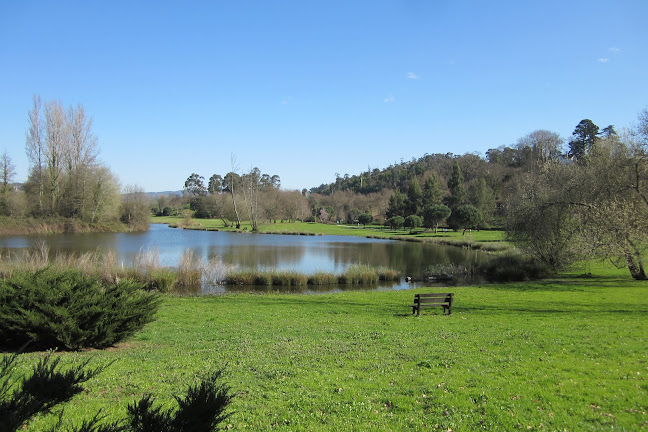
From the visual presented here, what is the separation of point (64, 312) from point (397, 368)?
7.02 meters

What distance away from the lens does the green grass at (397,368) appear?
5.36 meters

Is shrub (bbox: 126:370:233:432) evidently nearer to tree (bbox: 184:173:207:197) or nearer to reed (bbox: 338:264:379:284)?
reed (bbox: 338:264:379:284)

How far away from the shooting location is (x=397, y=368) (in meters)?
7.50

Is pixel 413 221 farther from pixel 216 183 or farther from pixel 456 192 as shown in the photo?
pixel 216 183

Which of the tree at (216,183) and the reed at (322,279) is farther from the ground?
the tree at (216,183)

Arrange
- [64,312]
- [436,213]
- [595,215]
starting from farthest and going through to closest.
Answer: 1. [436,213]
2. [595,215]
3. [64,312]

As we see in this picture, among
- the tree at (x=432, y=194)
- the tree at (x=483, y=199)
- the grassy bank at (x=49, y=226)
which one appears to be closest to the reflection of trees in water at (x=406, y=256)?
the tree at (x=483, y=199)

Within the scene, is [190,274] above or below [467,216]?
below

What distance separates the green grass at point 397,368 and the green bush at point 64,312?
50 cm

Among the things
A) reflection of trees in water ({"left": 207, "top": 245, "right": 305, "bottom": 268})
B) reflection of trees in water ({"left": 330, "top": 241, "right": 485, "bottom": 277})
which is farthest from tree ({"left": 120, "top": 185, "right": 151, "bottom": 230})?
reflection of trees in water ({"left": 330, "top": 241, "right": 485, "bottom": 277})

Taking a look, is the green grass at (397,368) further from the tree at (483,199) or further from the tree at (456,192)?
the tree at (456,192)

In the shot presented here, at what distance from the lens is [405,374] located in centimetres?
712

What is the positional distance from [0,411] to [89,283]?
765 centimetres

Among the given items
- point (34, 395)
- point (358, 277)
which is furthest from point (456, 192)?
point (34, 395)
